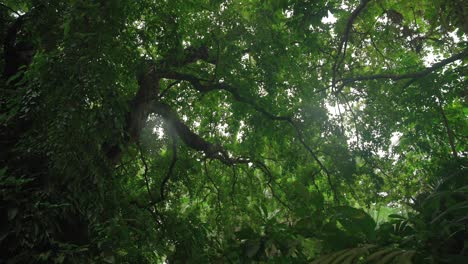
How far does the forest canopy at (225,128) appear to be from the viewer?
212cm

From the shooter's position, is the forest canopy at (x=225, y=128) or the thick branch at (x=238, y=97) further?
the thick branch at (x=238, y=97)

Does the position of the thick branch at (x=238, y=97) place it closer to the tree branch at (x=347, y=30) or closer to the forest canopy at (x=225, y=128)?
the forest canopy at (x=225, y=128)

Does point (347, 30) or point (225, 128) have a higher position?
point (225, 128)

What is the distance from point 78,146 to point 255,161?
455 centimetres

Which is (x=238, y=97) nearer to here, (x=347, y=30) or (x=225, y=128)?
(x=225, y=128)

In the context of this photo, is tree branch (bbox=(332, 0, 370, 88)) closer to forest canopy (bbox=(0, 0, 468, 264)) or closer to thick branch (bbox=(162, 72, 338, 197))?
forest canopy (bbox=(0, 0, 468, 264))

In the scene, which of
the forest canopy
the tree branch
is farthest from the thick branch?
the tree branch

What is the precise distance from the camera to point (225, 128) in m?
7.77

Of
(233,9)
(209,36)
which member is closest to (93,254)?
(209,36)

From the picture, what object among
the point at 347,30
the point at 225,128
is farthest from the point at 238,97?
the point at 347,30

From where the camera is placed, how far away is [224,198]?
25.5 feet

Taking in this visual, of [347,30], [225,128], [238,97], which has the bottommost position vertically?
[347,30]

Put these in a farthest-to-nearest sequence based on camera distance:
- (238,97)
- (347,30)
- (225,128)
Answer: (225,128), (238,97), (347,30)

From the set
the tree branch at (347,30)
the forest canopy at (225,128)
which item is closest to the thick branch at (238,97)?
the forest canopy at (225,128)
